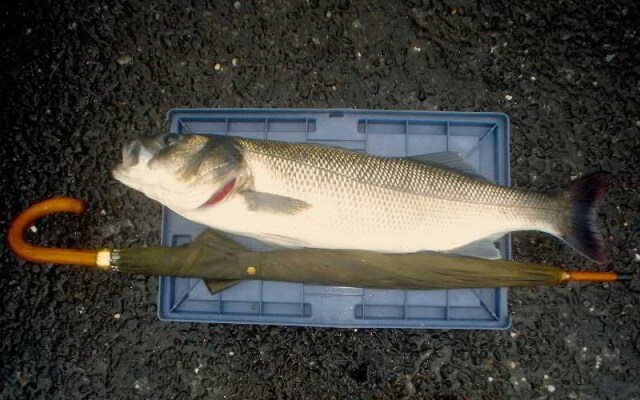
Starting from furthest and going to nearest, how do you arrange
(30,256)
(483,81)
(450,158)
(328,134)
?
(483,81) → (328,134) → (450,158) → (30,256)

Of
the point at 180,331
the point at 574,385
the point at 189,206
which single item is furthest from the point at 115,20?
the point at 574,385

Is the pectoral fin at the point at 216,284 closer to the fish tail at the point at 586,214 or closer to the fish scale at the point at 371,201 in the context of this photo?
the fish scale at the point at 371,201

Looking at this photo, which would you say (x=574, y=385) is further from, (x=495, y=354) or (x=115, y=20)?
(x=115, y=20)

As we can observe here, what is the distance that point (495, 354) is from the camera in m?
2.47

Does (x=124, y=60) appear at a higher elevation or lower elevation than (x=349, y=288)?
higher

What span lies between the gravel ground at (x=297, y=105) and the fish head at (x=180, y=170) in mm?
602

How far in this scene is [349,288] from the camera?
7.77 feet

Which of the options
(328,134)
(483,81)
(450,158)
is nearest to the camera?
(450,158)

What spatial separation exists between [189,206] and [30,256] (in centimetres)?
Answer: 73

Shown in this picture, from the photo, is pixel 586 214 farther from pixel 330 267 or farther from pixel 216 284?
pixel 216 284

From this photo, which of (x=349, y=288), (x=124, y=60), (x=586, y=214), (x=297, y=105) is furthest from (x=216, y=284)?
(x=586, y=214)

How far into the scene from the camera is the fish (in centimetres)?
203

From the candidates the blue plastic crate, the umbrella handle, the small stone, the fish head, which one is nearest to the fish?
the fish head

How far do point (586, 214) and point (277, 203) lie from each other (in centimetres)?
143
